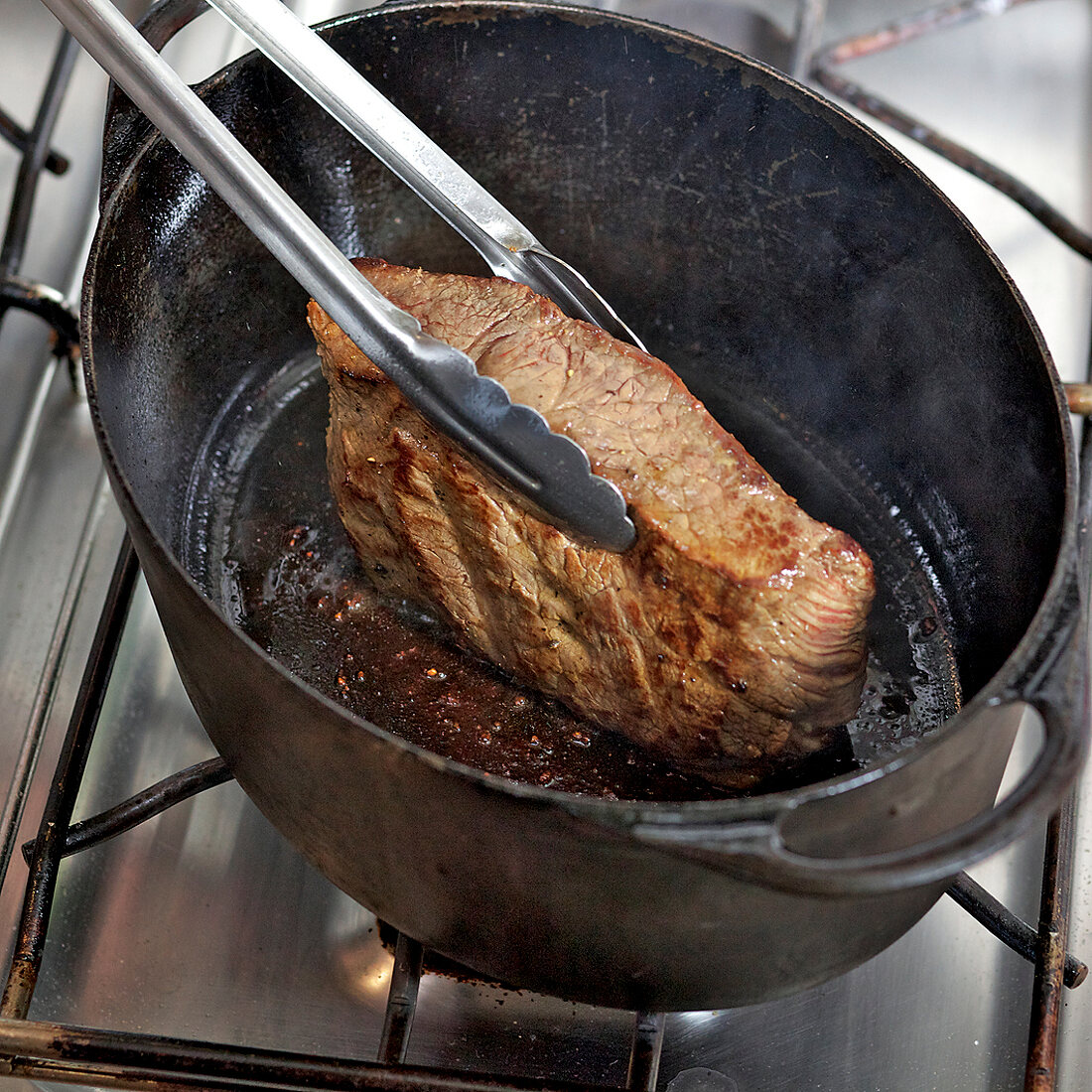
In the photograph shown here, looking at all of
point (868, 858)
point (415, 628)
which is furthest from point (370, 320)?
point (868, 858)

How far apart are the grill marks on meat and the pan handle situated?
0.32m

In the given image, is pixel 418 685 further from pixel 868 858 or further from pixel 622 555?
pixel 868 858

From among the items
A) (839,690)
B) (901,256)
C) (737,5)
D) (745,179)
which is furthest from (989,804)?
(737,5)

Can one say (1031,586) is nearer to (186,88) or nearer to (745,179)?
(745,179)

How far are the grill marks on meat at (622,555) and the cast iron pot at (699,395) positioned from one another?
5.7 inches

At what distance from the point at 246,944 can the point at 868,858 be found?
821mm

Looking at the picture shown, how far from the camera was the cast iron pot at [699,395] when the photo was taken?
91 centimetres

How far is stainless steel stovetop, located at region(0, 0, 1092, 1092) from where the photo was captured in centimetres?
134

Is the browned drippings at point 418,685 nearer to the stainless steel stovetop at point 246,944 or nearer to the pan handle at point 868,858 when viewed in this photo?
the stainless steel stovetop at point 246,944

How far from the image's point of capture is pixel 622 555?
1.20 metres

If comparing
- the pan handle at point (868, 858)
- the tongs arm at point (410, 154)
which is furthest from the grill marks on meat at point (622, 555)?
the pan handle at point (868, 858)

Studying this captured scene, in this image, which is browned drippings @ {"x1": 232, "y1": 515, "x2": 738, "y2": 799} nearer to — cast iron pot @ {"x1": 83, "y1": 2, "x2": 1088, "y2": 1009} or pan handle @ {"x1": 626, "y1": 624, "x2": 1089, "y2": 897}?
cast iron pot @ {"x1": 83, "y1": 2, "x2": 1088, "y2": 1009}

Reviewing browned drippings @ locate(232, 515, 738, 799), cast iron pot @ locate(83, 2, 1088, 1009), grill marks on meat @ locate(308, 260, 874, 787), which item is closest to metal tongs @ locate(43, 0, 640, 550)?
grill marks on meat @ locate(308, 260, 874, 787)

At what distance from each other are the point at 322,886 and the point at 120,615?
403 millimetres
